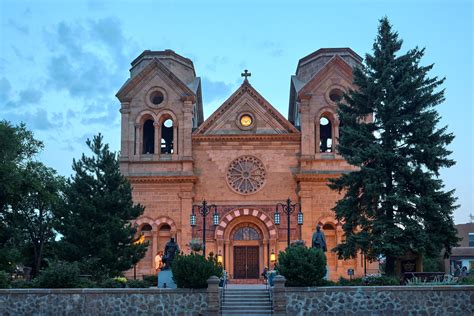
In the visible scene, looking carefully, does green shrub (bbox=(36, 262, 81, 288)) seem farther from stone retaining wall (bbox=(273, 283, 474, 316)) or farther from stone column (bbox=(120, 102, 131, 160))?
stone column (bbox=(120, 102, 131, 160))

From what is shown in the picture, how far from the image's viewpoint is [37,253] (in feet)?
158

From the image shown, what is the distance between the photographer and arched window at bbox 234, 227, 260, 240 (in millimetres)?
42562

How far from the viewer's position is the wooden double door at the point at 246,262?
138 ft

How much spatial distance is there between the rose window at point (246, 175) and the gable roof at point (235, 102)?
3.19 m

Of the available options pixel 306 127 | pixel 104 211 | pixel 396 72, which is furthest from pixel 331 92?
pixel 104 211

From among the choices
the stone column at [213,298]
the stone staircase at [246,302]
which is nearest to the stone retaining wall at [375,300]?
the stone staircase at [246,302]

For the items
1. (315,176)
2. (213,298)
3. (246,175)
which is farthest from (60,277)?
(315,176)

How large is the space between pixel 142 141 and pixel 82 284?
19001mm

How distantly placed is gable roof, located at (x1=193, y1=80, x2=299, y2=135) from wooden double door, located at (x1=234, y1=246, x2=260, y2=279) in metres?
8.69

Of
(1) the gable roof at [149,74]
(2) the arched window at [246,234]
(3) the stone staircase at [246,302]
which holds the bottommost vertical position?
(3) the stone staircase at [246,302]

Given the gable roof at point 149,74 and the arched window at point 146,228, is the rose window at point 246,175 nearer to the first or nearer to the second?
the gable roof at point 149,74

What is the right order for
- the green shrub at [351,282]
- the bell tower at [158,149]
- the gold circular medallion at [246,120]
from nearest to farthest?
the green shrub at [351,282] < the bell tower at [158,149] < the gold circular medallion at [246,120]

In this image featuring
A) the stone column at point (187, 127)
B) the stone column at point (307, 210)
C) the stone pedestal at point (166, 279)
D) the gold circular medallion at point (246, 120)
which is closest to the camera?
the stone pedestal at point (166, 279)

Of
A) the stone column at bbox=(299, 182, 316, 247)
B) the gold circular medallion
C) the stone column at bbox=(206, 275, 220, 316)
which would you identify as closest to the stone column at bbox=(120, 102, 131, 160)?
the gold circular medallion
